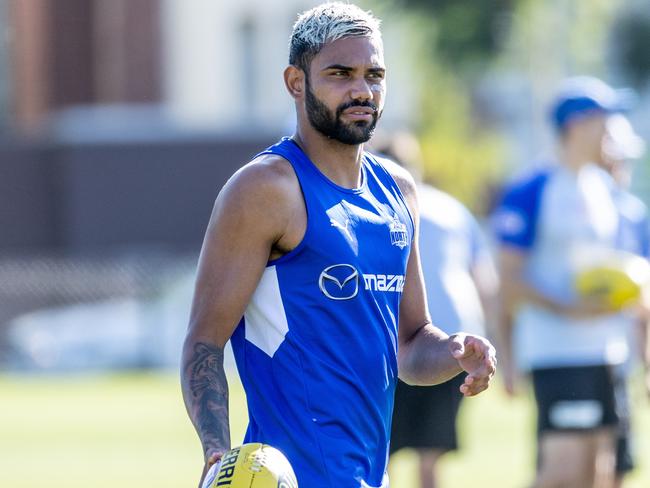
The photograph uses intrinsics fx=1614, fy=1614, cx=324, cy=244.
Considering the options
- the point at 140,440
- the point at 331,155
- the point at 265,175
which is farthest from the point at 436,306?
the point at 140,440

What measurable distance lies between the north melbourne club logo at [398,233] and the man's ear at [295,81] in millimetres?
488

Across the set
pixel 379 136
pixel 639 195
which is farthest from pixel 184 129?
pixel 379 136

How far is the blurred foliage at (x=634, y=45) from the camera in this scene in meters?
41.6

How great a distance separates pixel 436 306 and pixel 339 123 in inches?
149

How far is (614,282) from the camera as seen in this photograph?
27.9ft

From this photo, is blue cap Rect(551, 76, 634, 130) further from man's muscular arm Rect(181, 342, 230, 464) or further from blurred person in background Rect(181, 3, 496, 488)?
man's muscular arm Rect(181, 342, 230, 464)

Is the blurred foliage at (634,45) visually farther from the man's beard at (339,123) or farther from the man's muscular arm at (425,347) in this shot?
the man's beard at (339,123)

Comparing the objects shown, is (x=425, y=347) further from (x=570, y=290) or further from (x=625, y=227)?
(x=625, y=227)

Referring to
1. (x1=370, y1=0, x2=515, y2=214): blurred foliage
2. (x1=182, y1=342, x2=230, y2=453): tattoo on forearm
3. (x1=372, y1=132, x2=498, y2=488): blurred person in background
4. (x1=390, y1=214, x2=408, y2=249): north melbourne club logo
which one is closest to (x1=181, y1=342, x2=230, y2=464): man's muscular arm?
(x1=182, y1=342, x2=230, y2=453): tattoo on forearm

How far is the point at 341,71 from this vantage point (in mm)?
4859

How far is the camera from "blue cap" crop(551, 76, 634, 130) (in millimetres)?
Answer: 8695

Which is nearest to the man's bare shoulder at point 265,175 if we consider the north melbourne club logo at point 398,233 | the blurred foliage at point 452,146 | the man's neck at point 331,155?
the man's neck at point 331,155

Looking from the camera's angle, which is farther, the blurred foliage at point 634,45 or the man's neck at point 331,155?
the blurred foliage at point 634,45

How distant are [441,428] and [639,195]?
111 feet
